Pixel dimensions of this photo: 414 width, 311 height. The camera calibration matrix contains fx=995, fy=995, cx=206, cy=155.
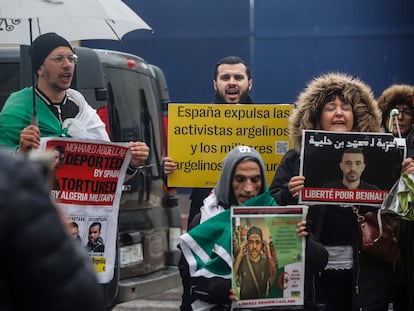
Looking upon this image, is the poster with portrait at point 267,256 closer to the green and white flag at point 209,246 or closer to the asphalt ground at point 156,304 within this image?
the green and white flag at point 209,246

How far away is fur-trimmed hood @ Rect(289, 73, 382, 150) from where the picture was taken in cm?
503

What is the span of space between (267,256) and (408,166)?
92 centimetres

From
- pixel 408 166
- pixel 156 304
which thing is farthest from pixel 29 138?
pixel 156 304

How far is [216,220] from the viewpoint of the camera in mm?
4500

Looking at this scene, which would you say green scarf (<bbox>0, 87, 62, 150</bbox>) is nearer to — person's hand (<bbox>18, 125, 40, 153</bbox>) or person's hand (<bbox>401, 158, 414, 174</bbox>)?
person's hand (<bbox>18, 125, 40, 153</bbox>)

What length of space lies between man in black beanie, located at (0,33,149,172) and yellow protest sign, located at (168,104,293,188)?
64cm

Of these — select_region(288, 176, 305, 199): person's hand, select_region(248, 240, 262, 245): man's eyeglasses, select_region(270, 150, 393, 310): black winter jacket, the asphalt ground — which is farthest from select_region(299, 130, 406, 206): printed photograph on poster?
the asphalt ground

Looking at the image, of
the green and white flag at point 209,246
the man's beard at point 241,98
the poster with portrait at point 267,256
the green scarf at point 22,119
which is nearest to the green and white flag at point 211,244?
the green and white flag at point 209,246

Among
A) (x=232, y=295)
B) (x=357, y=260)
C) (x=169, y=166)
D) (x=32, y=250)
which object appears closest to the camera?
(x=32, y=250)

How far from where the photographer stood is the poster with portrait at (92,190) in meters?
4.85

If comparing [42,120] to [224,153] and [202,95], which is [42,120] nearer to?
[224,153]

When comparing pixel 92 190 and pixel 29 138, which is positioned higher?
pixel 29 138

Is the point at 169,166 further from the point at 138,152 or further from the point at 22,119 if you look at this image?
the point at 22,119

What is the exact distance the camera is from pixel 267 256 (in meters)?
4.36
